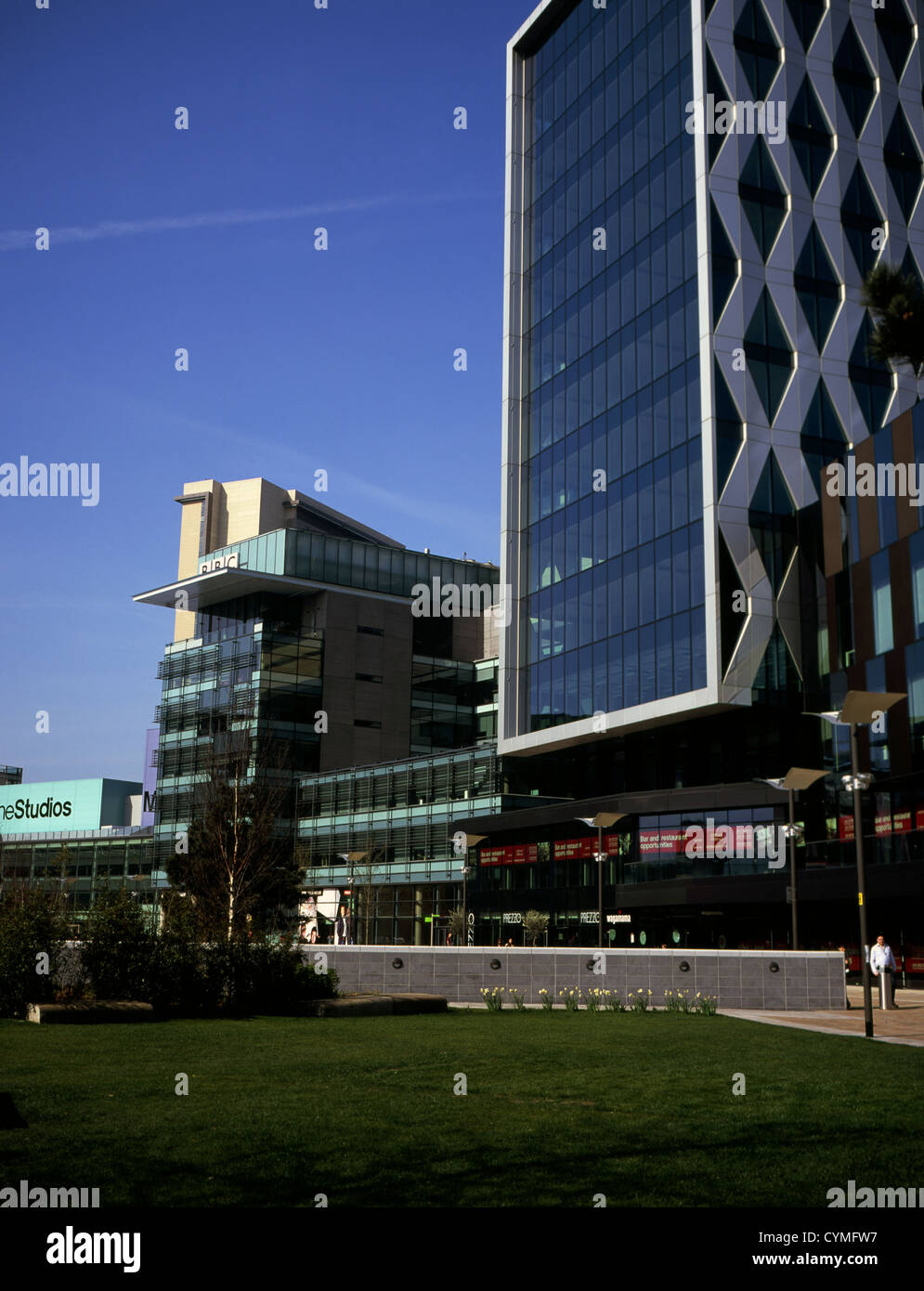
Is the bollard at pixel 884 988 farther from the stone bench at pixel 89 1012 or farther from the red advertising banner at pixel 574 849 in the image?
the red advertising banner at pixel 574 849

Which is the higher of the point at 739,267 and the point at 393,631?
the point at 739,267

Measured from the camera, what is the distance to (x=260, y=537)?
103m

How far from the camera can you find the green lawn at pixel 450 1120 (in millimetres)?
8250

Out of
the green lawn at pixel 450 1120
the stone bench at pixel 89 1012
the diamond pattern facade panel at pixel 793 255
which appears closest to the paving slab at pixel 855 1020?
the green lawn at pixel 450 1120

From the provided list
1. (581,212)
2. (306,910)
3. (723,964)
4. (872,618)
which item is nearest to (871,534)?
(872,618)

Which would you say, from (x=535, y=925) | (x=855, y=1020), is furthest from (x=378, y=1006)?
(x=535, y=925)

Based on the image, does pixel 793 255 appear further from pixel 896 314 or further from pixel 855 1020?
pixel 896 314

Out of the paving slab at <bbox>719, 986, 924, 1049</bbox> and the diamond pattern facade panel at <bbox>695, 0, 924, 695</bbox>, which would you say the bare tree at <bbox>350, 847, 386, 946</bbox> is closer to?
the diamond pattern facade panel at <bbox>695, 0, 924, 695</bbox>

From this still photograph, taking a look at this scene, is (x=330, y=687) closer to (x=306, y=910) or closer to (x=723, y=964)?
(x=306, y=910)

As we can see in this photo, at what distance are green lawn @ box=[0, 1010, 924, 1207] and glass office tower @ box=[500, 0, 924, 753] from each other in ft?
127

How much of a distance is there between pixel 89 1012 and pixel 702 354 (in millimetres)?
44640

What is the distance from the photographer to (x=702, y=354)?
187 feet

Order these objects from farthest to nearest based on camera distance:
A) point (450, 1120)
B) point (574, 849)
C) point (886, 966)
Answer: point (574, 849), point (886, 966), point (450, 1120)
